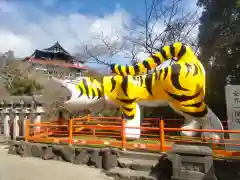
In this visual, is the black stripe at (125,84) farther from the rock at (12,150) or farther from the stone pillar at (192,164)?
the rock at (12,150)

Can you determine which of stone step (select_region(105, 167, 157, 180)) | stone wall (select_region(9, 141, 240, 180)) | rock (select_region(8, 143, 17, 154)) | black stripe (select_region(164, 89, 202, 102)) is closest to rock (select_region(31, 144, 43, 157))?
stone wall (select_region(9, 141, 240, 180))

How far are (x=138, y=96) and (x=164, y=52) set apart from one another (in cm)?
153

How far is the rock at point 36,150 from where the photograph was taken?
7438mm

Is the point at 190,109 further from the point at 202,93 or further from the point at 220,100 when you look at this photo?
the point at 220,100

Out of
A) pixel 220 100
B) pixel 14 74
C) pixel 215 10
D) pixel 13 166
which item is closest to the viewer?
pixel 13 166

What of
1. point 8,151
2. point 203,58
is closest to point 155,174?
point 8,151

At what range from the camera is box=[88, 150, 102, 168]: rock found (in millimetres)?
6477

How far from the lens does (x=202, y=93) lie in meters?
7.23

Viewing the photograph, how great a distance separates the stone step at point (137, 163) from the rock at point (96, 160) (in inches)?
20.2

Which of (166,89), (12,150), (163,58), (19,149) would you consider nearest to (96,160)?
(19,149)

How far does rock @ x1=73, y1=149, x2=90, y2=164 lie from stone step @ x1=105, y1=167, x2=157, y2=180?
88 centimetres

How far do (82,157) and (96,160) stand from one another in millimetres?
473

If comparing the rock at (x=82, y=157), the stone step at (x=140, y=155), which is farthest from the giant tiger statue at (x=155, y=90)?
the rock at (x=82, y=157)

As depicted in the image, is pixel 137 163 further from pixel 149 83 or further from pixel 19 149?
pixel 19 149
